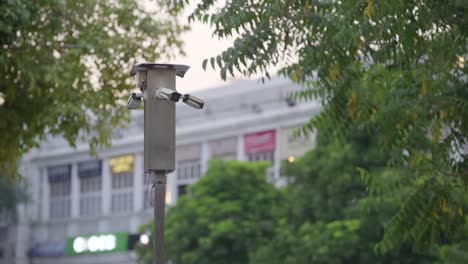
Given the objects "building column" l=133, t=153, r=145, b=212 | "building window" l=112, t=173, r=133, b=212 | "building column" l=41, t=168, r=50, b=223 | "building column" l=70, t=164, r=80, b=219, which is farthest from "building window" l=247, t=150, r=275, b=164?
"building column" l=41, t=168, r=50, b=223

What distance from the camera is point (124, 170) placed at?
2630 inches

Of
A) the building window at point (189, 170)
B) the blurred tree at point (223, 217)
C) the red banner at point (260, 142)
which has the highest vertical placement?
the red banner at point (260, 142)

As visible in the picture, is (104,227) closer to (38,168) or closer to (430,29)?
(38,168)

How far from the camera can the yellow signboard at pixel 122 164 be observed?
6619 cm

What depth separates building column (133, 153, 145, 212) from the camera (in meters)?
65.3

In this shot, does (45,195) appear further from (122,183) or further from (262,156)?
(262,156)

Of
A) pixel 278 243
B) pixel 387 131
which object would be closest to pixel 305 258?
→ pixel 278 243

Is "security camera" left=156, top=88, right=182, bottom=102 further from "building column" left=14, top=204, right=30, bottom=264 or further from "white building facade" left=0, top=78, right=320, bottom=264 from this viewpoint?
"building column" left=14, top=204, right=30, bottom=264

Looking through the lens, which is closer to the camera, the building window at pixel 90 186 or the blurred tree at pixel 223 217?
the blurred tree at pixel 223 217

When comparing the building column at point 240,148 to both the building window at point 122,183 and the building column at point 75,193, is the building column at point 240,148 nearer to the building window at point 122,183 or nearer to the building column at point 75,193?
the building window at point 122,183

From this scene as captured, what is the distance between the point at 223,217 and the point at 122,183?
2637 cm

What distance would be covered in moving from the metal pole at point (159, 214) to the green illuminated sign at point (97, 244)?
50082 millimetres

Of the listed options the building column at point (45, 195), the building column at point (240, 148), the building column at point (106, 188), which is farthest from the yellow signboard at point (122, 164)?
the building column at point (240, 148)

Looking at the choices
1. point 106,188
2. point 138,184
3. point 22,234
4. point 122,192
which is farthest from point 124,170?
point 22,234
